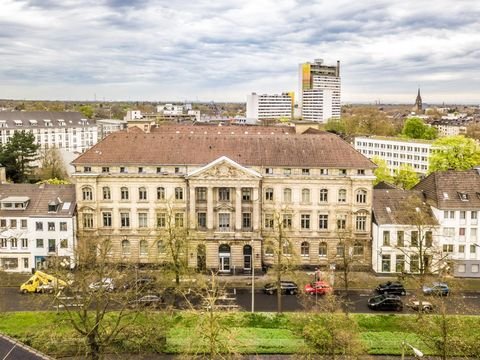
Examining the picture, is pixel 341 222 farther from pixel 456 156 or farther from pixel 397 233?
pixel 456 156

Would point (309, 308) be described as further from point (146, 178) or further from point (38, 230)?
point (38, 230)

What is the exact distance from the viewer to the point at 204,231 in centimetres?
7531

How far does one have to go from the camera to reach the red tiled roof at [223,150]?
75.8 metres

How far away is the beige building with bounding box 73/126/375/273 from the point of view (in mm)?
75062

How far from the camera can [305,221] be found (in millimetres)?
76625

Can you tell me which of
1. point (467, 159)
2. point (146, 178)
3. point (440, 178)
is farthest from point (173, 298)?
point (467, 159)

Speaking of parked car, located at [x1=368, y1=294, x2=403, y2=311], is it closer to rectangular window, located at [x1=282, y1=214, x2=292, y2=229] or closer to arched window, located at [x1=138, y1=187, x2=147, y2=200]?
rectangular window, located at [x1=282, y1=214, x2=292, y2=229]

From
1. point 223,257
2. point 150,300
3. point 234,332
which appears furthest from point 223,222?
point 234,332

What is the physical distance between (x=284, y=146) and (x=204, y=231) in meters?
16.5

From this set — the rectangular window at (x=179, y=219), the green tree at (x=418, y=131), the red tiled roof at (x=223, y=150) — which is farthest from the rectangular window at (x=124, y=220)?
the green tree at (x=418, y=131)

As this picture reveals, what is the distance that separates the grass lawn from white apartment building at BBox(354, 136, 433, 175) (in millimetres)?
93347

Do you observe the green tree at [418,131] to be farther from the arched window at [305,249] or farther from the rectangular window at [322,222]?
the arched window at [305,249]

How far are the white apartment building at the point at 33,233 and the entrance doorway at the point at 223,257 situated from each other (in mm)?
20111

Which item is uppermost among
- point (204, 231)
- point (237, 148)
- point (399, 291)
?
point (237, 148)
